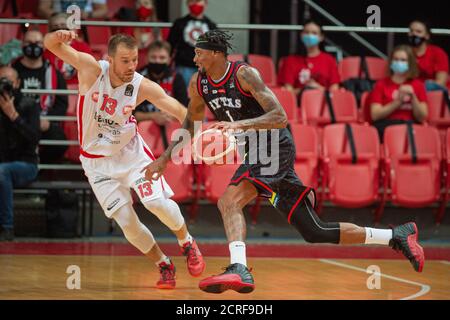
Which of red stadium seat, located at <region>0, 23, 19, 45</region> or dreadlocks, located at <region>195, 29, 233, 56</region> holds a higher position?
red stadium seat, located at <region>0, 23, 19, 45</region>

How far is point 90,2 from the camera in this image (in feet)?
41.1

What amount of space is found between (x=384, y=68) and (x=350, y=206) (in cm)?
264

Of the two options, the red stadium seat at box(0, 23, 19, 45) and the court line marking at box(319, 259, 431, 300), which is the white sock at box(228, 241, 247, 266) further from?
the red stadium seat at box(0, 23, 19, 45)

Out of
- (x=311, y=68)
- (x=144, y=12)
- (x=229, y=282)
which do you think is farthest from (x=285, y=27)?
(x=229, y=282)

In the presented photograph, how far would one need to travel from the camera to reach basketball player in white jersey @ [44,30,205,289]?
23.6 ft

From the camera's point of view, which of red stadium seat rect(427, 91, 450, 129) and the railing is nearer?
the railing

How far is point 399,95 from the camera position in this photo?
36.2 ft

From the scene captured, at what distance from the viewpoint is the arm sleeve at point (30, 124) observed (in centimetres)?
1005

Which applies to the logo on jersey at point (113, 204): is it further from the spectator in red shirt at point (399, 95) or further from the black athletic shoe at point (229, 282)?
the spectator in red shirt at point (399, 95)

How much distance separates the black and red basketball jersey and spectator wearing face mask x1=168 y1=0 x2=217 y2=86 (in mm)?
4538

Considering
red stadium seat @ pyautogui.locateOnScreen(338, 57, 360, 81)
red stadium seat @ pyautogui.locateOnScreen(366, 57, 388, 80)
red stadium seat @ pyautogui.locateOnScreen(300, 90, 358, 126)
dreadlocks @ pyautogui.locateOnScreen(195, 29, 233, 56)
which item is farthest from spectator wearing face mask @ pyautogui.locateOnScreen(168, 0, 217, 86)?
dreadlocks @ pyautogui.locateOnScreen(195, 29, 233, 56)

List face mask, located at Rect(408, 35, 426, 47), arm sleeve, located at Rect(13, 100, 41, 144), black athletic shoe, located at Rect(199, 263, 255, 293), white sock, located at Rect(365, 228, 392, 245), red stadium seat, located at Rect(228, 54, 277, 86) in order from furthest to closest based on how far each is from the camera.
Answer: face mask, located at Rect(408, 35, 426, 47)
red stadium seat, located at Rect(228, 54, 277, 86)
arm sleeve, located at Rect(13, 100, 41, 144)
white sock, located at Rect(365, 228, 392, 245)
black athletic shoe, located at Rect(199, 263, 255, 293)
